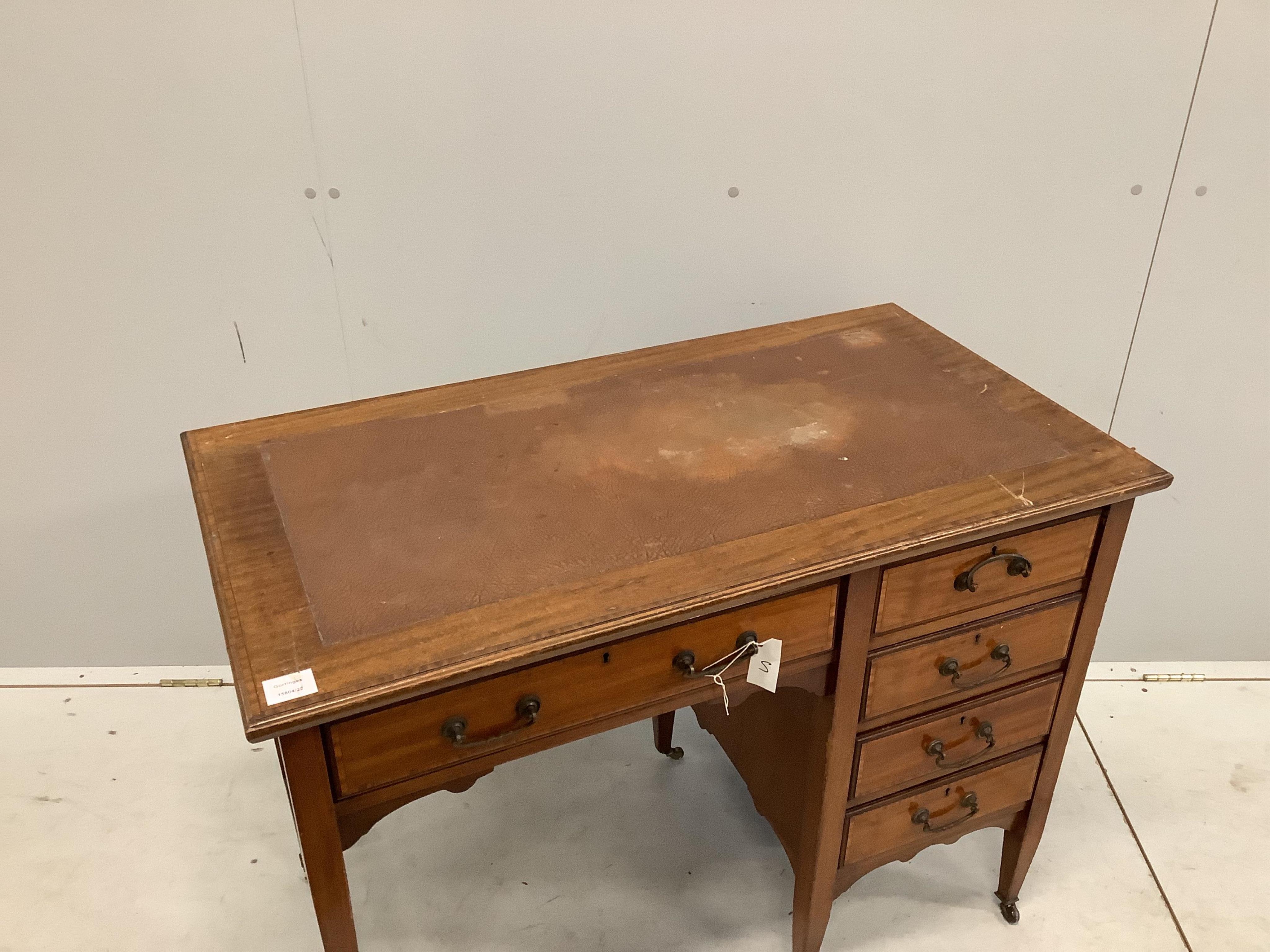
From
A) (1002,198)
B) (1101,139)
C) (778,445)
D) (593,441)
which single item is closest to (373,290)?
(593,441)

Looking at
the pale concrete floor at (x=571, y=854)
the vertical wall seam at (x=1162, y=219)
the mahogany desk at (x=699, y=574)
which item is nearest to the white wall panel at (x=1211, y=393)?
the vertical wall seam at (x=1162, y=219)

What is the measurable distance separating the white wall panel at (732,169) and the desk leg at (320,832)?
952 millimetres

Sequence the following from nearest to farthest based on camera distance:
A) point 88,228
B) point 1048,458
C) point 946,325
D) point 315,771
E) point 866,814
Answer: point 315,771 < point 1048,458 < point 866,814 < point 88,228 < point 946,325

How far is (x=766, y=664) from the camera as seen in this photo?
1.27 m

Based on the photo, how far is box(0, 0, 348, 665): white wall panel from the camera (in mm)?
1623

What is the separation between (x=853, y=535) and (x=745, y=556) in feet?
0.45

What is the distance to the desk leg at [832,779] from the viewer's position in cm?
130

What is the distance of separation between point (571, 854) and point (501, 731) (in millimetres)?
834

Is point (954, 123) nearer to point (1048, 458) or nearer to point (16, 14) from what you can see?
point (1048, 458)

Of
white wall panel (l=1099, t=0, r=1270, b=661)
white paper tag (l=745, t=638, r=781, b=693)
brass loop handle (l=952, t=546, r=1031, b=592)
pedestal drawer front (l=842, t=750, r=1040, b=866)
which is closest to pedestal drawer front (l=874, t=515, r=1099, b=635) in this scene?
brass loop handle (l=952, t=546, r=1031, b=592)

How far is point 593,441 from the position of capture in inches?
56.2

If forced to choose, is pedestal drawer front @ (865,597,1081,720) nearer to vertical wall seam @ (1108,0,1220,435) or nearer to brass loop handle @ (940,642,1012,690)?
brass loop handle @ (940,642,1012,690)

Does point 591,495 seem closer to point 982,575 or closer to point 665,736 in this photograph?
point 982,575

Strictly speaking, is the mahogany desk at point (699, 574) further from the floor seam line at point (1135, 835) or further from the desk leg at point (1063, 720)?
the floor seam line at point (1135, 835)
